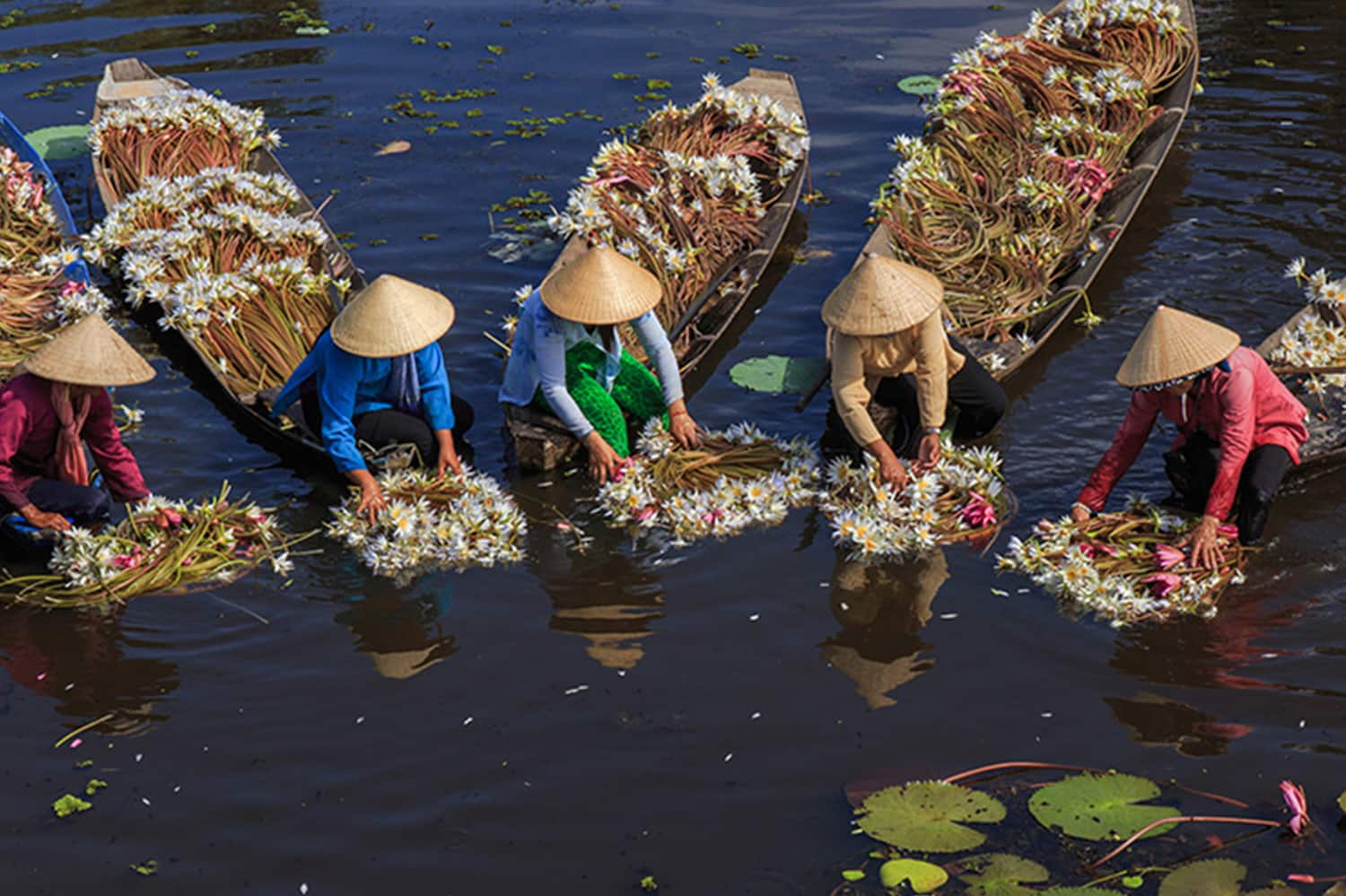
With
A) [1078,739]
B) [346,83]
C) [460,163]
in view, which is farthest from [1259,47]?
[1078,739]

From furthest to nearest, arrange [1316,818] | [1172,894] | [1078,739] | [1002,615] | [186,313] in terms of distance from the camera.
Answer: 1. [186,313]
2. [1002,615]
3. [1078,739]
4. [1316,818]
5. [1172,894]

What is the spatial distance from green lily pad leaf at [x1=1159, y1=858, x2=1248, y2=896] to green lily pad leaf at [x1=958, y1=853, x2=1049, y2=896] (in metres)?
0.38

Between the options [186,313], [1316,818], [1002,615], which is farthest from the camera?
[186,313]

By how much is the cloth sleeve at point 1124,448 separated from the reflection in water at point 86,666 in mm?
3835

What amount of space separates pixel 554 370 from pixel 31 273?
366cm

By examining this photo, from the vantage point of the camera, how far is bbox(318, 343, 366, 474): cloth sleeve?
6199mm

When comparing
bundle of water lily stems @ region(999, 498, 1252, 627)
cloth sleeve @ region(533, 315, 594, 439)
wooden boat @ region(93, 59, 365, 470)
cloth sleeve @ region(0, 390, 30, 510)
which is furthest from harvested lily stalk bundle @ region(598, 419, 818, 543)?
cloth sleeve @ region(0, 390, 30, 510)

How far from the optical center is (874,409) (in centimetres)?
665

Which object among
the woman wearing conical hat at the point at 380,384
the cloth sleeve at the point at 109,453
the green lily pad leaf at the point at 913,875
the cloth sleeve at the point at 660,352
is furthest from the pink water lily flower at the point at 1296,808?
the cloth sleeve at the point at 109,453

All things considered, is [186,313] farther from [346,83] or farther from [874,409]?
[346,83]

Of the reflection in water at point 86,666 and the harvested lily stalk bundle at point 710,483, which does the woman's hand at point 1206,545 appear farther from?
the reflection in water at point 86,666

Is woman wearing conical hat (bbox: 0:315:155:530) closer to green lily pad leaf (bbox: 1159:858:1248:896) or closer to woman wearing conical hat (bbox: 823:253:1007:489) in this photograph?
woman wearing conical hat (bbox: 823:253:1007:489)

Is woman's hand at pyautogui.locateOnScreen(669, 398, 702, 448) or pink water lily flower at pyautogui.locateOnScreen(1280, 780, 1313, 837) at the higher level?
woman's hand at pyautogui.locateOnScreen(669, 398, 702, 448)

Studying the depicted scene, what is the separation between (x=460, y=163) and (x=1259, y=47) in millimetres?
6683
